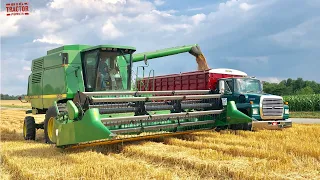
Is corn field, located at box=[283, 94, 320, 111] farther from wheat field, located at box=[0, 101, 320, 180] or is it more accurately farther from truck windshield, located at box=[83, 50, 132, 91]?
truck windshield, located at box=[83, 50, 132, 91]

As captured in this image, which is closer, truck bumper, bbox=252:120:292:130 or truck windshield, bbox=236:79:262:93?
truck bumper, bbox=252:120:292:130

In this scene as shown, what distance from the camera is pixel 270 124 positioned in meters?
10.1

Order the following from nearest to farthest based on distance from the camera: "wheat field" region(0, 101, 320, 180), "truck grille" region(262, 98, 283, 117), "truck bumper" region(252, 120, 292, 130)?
"wheat field" region(0, 101, 320, 180), "truck bumper" region(252, 120, 292, 130), "truck grille" region(262, 98, 283, 117)

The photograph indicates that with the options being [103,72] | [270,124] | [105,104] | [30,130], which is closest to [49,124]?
[30,130]

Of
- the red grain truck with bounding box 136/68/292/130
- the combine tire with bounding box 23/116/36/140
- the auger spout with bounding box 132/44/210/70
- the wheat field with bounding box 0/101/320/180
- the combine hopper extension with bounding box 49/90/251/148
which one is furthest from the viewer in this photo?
the auger spout with bounding box 132/44/210/70

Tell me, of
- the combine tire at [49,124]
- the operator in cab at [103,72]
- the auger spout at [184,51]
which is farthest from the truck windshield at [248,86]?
the combine tire at [49,124]

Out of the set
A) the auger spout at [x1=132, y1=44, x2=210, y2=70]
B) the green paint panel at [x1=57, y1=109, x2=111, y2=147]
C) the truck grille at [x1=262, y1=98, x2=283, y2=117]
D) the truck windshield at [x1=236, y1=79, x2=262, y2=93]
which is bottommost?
the green paint panel at [x1=57, y1=109, x2=111, y2=147]

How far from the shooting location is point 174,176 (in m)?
4.73

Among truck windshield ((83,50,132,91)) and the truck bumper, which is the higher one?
truck windshield ((83,50,132,91))

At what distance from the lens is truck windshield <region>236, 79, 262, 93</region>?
429 inches

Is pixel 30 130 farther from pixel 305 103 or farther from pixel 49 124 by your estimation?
pixel 305 103

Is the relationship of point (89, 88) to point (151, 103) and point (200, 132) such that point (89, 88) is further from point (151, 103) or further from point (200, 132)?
point (200, 132)

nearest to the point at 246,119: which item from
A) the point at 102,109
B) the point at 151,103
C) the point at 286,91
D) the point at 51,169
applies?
the point at 151,103

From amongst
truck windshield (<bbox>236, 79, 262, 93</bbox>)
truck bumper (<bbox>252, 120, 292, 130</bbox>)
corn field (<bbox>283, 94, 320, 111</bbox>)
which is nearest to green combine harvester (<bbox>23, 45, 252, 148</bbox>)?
truck bumper (<bbox>252, 120, 292, 130</bbox>)
